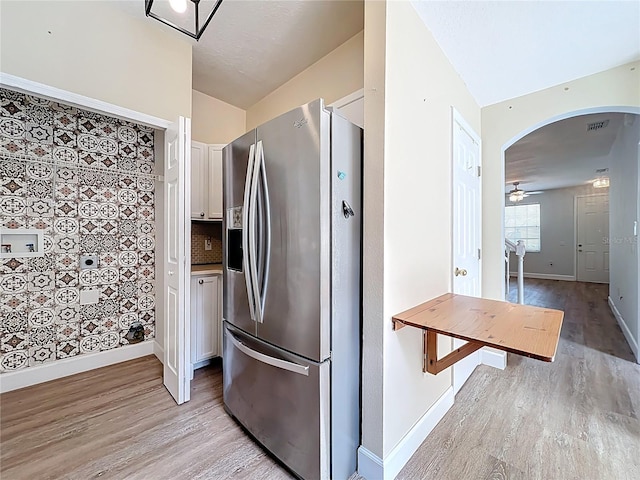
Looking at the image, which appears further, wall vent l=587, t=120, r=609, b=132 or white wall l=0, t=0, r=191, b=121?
wall vent l=587, t=120, r=609, b=132

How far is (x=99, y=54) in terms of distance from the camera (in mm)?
1904

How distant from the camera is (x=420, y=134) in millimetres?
1700

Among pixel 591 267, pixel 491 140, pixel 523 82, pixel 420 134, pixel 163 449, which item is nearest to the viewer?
pixel 163 449

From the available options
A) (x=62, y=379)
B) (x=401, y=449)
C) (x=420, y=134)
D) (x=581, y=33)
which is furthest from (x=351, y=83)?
(x=62, y=379)

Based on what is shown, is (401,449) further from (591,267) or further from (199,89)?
(591,267)

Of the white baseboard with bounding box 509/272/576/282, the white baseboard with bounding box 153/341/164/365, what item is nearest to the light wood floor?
the white baseboard with bounding box 153/341/164/365

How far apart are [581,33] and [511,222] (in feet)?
27.0

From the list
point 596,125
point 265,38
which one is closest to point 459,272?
point 265,38

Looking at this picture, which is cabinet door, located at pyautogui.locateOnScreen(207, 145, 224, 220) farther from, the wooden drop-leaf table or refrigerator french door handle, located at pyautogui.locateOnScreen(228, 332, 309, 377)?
the wooden drop-leaf table

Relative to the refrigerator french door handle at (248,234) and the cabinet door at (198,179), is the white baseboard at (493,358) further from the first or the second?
the cabinet door at (198,179)

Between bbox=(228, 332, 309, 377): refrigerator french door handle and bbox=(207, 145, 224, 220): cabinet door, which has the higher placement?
bbox=(207, 145, 224, 220): cabinet door

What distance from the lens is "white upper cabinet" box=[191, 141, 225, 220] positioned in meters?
2.72

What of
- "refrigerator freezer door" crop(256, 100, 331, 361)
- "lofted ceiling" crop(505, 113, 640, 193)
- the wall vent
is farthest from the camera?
"lofted ceiling" crop(505, 113, 640, 193)

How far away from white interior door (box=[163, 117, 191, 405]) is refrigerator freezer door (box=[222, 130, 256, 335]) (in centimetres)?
36
